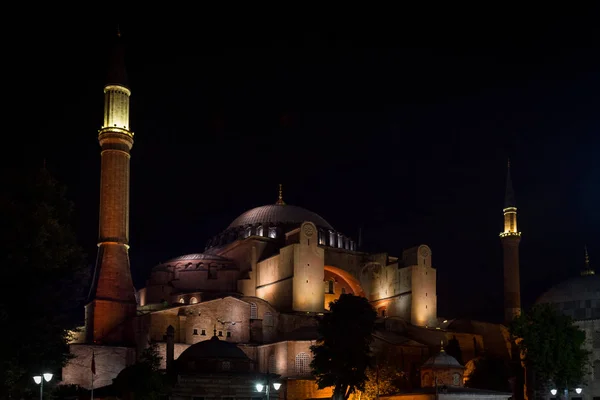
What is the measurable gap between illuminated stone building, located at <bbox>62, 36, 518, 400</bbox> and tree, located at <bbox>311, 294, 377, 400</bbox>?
157 inches

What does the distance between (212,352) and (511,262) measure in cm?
2216

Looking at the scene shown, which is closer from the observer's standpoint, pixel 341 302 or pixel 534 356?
pixel 341 302

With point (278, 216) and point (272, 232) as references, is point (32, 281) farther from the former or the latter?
point (278, 216)

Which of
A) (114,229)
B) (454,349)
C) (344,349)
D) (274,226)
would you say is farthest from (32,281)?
(274,226)

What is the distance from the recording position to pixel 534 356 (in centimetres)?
3753

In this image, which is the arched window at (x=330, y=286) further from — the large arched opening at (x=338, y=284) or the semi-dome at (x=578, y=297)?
the semi-dome at (x=578, y=297)

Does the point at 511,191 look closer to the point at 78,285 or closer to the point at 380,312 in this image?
the point at 380,312

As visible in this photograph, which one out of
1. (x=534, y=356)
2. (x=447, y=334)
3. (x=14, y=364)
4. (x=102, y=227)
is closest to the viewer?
(x=14, y=364)

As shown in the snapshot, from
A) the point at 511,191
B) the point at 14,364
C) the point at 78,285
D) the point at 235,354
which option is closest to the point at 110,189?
the point at 235,354

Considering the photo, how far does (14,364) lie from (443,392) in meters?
17.7

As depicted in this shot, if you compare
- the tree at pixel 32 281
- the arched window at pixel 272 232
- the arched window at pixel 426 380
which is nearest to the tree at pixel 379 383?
the arched window at pixel 426 380

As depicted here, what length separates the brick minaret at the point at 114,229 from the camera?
3862 centimetres

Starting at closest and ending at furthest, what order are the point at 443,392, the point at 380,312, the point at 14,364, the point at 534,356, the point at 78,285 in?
the point at 14,364 → the point at 78,285 → the point at 443,392 → the point at 534,356 → the point at 380,312

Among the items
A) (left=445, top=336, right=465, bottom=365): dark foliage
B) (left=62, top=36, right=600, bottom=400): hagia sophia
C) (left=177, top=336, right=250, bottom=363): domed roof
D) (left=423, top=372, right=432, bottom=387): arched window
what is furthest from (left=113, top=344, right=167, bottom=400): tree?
(left=445, top=336, right=465, bottom=365): dark foliage
